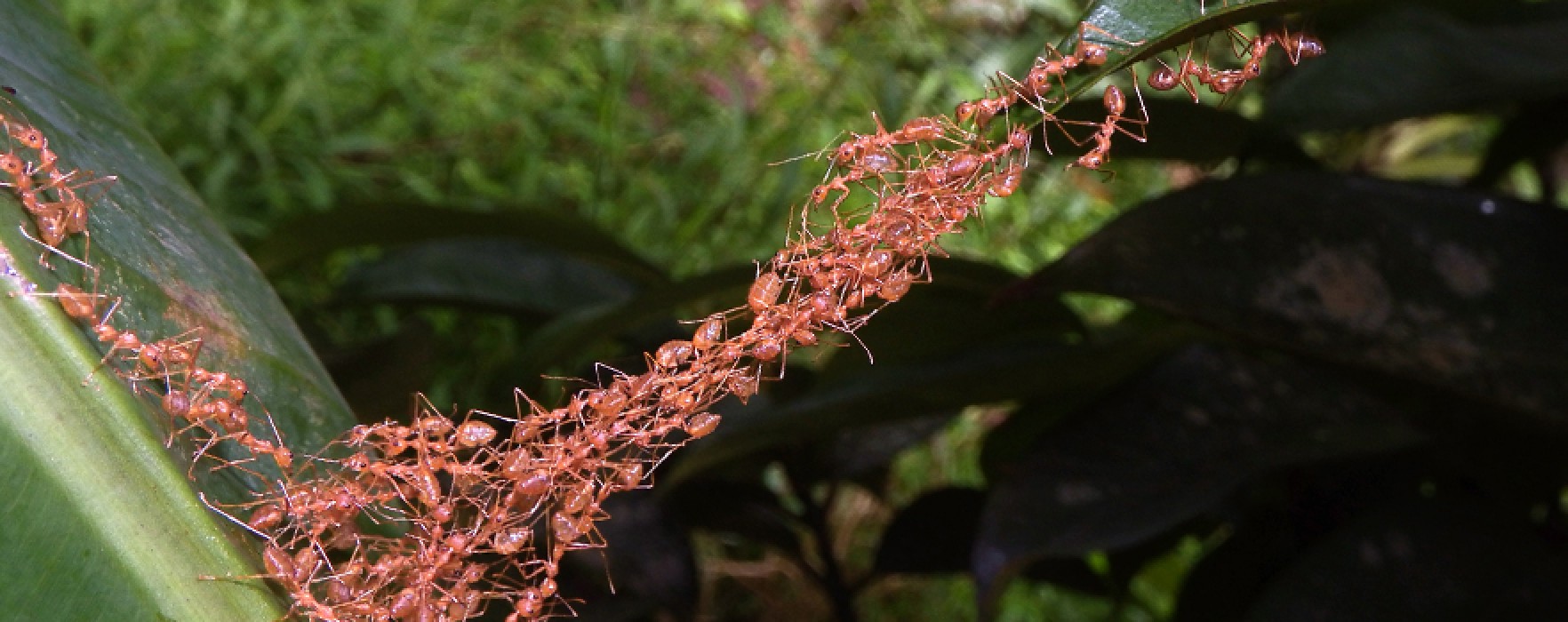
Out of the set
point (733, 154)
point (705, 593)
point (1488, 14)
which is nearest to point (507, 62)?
point (733, 154)

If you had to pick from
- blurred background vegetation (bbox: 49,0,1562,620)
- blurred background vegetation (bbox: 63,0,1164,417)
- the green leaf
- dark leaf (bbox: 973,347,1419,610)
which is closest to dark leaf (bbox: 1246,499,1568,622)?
dark leaf (bbox: 973,347,1419,610)

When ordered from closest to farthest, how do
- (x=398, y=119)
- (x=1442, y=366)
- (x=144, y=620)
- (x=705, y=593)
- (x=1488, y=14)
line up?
1. (x=144, y=620)
2. (x=1442, y=366)
3. (x=1488, y=14)
4. (x=705, y=593)
5. (x=398, y=119)

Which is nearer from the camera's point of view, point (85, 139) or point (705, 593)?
point (85, 139)

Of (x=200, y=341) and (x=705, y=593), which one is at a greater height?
(x=200, y=341)

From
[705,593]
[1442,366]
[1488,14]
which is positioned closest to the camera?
[1442,366]

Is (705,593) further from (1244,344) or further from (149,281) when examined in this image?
(149,281)

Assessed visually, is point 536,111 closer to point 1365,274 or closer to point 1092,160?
point 1365,274
